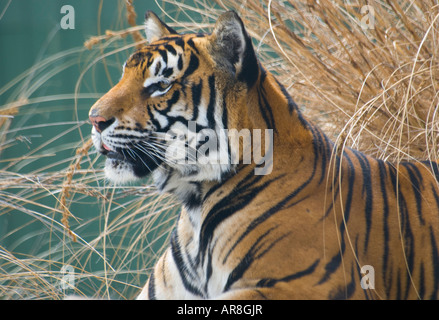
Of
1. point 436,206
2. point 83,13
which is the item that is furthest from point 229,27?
point 83,13

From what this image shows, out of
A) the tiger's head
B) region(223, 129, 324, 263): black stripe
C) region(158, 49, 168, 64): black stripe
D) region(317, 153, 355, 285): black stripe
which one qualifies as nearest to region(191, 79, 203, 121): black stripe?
the tiger's head

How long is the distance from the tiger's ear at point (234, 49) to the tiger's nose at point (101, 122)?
1.14 feet

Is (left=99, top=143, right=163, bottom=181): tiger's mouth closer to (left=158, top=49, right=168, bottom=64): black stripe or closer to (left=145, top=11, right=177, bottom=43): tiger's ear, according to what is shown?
(left=158, top=49, right=168, bottom=64): black stripe

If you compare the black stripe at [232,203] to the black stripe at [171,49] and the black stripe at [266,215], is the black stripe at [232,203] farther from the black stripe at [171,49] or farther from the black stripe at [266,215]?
the black stripe at [171,49]

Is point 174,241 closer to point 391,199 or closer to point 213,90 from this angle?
point 213,90

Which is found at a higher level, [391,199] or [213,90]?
[213,90]

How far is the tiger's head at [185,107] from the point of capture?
5.31 feet

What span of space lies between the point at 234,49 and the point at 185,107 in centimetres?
21

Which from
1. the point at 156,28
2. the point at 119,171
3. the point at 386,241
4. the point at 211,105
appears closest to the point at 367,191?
the point at 386,241

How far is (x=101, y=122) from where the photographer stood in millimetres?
1634

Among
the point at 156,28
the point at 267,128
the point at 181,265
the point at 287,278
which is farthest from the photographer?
the point at 156,28

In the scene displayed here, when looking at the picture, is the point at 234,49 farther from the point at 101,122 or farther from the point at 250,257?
the point at 250,257

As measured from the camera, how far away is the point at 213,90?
5.40ft
